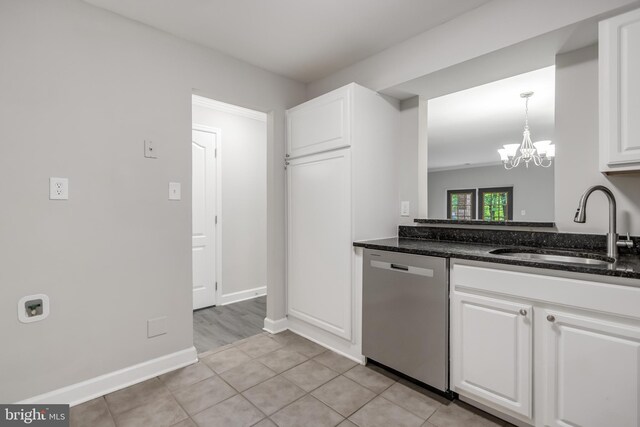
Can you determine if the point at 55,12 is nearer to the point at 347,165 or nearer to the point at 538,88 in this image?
the point at 347,165

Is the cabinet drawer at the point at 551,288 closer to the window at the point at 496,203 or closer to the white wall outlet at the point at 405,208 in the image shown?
the white wall outlet at the point at 405,208

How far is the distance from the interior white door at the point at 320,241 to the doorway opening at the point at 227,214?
2.70ft

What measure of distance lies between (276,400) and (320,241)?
1159 millimetres

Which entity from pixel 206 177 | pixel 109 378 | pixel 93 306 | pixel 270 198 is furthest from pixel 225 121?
pixel 109 378

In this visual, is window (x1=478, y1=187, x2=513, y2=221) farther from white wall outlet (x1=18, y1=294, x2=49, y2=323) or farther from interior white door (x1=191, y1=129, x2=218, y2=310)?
white wall outlet (x1=18, y1=294, x2=49, y2=323)

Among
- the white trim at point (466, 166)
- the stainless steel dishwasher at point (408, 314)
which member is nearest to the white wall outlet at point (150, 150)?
the stainless steel dishwasher at point (408, 314)

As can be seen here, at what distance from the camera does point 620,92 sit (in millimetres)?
1416

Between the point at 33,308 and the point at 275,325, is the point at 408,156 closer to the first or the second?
the point at 275,325

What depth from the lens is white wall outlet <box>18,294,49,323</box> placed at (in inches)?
65.2

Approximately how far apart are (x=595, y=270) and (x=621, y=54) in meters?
1.00

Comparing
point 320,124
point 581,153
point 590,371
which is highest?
point 320,124

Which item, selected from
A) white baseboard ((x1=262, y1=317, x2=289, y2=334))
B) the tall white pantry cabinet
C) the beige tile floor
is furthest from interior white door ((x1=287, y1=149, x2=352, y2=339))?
the beige tile floor

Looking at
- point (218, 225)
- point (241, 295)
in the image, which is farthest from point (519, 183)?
point (218, 225)

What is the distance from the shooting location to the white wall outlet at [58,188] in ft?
5.69
